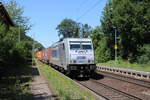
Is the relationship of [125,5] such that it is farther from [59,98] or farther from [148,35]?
[59,98]

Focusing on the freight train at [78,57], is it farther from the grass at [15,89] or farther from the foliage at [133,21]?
the foliage at [133,21]

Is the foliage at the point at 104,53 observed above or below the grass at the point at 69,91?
above

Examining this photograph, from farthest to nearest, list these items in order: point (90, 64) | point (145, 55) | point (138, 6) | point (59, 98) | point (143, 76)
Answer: point (138, 6) < point (145, 55) < point (143, 76) < point (90, 64) < point (59, 98)

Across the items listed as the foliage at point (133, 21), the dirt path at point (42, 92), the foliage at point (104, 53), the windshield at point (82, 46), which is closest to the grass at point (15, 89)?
the dirt path at point (42, 92)

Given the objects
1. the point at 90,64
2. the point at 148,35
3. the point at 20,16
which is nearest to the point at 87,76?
the point at 90,64

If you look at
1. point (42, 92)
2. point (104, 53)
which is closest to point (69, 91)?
point (42, 92)

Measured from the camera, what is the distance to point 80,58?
21438 mm

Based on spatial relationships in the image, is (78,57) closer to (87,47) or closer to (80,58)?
(80,58)

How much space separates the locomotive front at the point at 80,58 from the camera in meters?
21.3

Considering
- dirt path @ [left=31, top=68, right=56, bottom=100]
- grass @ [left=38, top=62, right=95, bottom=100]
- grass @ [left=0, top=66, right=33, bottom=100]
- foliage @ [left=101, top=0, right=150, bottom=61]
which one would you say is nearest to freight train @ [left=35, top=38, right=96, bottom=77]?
grass @ [left=0, top=66, right=33, bottom=100]

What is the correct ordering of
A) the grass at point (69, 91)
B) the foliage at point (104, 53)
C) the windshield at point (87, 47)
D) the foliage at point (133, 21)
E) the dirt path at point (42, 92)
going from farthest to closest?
the foliage at point (104, 53), the foliage at point (133, 21), the windshield at point (87, 47), the grass at point (69, 91), the dirt path at point (42, 92)

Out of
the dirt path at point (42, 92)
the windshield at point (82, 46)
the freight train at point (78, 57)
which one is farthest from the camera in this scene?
the windshield at point (82, 46)

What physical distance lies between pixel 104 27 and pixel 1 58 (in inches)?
1473

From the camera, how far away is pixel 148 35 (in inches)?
1603
